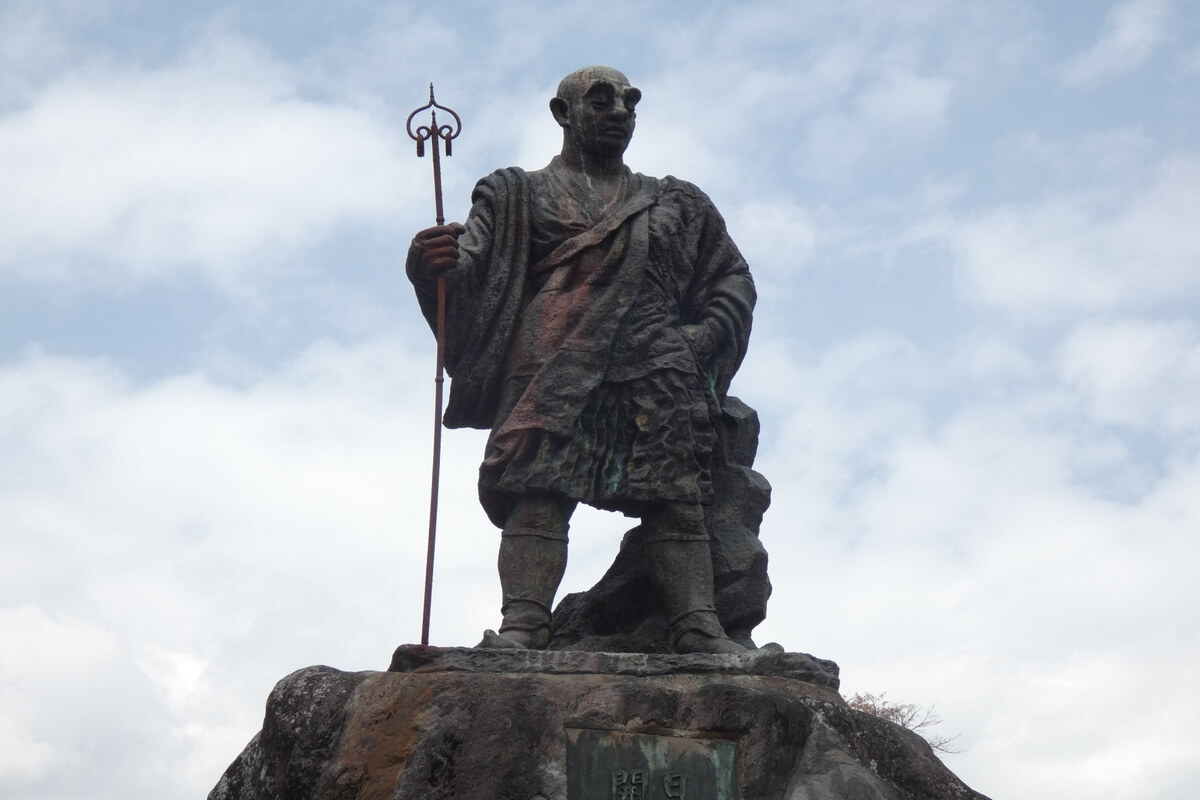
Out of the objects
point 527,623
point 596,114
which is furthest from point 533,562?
point 596,114

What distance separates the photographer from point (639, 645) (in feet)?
23.8

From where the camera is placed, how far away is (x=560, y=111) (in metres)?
7.61

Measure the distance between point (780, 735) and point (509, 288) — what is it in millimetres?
2186

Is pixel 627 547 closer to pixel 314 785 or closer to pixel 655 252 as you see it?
pixel 655 252

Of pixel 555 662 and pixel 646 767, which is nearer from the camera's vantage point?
pixel 646 767

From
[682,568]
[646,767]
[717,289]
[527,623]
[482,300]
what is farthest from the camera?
[717,289]

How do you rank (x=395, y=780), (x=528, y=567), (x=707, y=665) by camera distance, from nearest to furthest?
(x=395, y=780)
(x=707, y=665)
(x=528, y=567)

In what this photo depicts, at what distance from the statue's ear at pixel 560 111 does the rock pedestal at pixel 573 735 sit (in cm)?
240

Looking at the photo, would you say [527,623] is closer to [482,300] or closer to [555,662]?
[555,662]

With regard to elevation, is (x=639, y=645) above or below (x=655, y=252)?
below

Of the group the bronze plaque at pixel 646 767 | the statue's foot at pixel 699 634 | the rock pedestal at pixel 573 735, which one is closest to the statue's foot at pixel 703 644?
the statue's foot at pixel 699 634

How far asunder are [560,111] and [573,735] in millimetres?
2815

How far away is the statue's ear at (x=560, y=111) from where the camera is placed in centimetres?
759

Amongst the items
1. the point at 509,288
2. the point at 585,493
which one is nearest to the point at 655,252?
the point at 509,288
